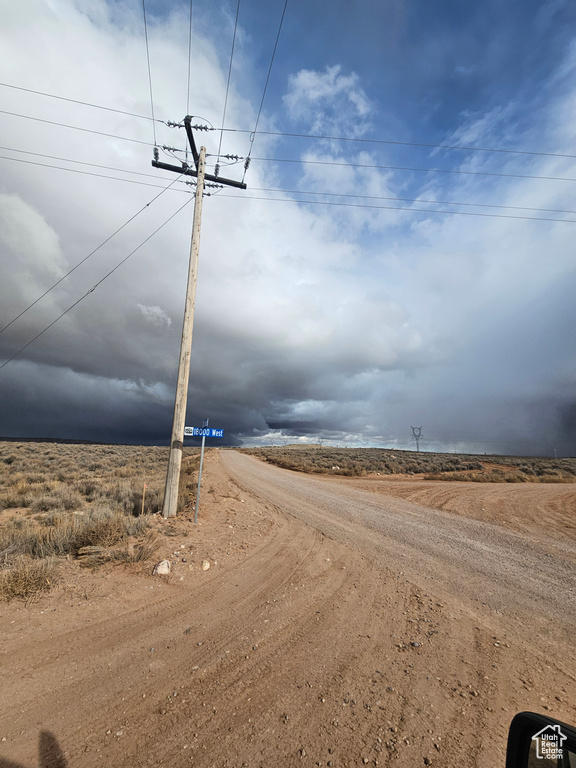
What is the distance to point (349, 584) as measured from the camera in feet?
19.1

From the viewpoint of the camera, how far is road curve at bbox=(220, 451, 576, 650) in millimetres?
5094

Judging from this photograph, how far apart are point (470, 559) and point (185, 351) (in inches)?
350

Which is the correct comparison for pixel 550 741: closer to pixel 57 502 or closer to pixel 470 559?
pixel 470 559

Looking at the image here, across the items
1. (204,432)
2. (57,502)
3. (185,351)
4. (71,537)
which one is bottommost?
(57,502)

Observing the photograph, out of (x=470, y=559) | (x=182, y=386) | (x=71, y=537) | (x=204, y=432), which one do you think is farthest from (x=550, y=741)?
(x=182, y=386)

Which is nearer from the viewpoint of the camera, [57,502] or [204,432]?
[204,432]

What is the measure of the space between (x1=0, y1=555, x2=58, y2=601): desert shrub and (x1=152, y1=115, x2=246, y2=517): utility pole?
11.2 feet

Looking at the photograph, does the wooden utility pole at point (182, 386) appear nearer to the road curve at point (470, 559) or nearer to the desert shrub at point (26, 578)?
the desert shrub at point (26, 578)

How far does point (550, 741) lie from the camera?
4.23ft

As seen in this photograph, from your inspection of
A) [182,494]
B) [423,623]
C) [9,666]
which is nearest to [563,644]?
[423,623]

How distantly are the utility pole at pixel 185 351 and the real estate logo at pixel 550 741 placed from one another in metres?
8.37

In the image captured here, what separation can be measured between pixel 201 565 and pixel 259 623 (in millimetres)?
2329

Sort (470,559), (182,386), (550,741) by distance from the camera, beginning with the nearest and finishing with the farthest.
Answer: (550,741) < (470,559) < (182,386)

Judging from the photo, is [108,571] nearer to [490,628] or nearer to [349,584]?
[349,584]
